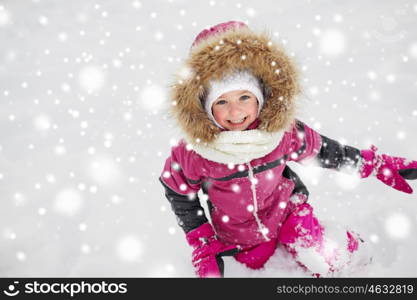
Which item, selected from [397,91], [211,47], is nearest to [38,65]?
[211,47]

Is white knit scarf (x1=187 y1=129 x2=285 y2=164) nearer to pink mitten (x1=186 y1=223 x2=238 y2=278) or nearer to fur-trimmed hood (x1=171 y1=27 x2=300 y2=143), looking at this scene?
fur-trimmed hood (x1=171 y1=27 x2=300 y2=143)

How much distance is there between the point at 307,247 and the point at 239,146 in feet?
1.98

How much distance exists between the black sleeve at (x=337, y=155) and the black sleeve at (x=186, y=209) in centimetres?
67

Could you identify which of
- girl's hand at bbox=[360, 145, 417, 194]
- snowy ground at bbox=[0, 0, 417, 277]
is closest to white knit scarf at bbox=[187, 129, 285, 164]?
snowy ground at bbox=[0, 0, 417, 277]

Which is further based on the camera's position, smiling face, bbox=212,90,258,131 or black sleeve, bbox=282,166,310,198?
black sleeve, bbox=282,166,310,198

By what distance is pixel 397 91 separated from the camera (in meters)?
2.75

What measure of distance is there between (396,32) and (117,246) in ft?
9.84

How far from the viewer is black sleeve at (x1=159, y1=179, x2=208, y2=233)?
5.69 feet

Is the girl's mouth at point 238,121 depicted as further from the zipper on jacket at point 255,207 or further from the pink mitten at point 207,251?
the pink mitten at point 207,251

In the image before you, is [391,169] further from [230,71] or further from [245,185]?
[230,71]

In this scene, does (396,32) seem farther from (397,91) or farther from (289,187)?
(289,187)

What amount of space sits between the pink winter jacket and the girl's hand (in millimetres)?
270

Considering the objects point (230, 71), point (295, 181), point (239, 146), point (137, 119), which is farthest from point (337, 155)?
point (137, 119)

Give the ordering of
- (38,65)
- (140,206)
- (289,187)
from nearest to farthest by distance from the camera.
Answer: (289,187) → (140,206) → (38,65)
